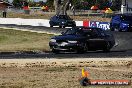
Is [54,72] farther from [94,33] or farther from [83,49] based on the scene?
[94,33]

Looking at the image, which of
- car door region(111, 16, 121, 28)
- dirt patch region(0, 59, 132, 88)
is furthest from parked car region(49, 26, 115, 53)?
car door region(111, 16, 121, 28)

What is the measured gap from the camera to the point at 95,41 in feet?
72.5

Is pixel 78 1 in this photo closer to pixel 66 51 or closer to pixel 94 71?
A: pixel 66 51

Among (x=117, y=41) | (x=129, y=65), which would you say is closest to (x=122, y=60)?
(x=129, y=65)

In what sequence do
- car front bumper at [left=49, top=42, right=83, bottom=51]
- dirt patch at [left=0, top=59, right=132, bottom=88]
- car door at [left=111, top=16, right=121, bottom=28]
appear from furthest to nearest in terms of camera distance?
car door at [left=111, top=16, right=121, bottom=28] < car front bumper at [left=49, top=42, right=83, bottom=51] < dirt patch at [left=0, top=59, right=132, bottom=88]

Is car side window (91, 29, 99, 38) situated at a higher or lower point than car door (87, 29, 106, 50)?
higher

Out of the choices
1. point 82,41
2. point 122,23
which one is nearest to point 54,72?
point 82,41

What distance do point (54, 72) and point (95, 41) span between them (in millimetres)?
8745

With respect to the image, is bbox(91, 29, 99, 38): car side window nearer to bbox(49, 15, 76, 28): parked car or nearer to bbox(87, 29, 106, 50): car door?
bbox(87, 29, 106, 50): car door

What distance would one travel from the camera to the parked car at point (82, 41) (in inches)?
821

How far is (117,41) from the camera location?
30203 millimetres

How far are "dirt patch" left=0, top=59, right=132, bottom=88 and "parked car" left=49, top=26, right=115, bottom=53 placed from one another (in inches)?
149

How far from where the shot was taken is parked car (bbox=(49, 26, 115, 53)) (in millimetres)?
20859

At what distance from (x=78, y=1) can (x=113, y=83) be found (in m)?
109
